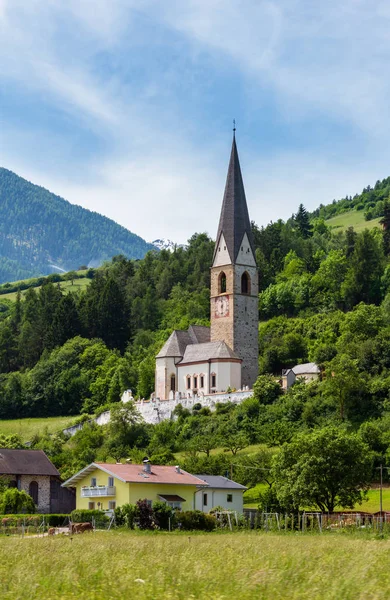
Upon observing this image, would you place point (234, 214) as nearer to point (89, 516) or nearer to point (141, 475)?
point (141, 475)

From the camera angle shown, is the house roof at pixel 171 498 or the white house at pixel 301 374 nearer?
the house roof at pixel 171 498

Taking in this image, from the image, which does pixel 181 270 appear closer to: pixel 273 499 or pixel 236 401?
pixel 236 401

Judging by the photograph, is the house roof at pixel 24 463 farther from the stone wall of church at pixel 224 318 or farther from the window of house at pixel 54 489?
the stone wall of church at pixel 224 318

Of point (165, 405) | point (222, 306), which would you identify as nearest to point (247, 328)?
point (222, 306)

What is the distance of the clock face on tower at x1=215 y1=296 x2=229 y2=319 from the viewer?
88463 mm

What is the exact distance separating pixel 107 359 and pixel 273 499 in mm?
55022

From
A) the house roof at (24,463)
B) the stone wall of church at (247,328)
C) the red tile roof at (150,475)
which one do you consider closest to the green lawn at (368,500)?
the red tile roof at (150,475)

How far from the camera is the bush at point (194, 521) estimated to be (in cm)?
4162

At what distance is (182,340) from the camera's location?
90062 millimetres

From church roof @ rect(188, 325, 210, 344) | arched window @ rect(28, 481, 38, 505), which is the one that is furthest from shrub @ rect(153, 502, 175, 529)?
church roof @ rect(188, 325, 210, 344)

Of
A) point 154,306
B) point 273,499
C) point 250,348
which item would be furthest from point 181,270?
point 273,499

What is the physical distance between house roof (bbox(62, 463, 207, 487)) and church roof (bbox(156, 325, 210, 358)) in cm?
3595

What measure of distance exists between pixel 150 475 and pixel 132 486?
5.92ft

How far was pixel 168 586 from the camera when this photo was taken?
14477mm
